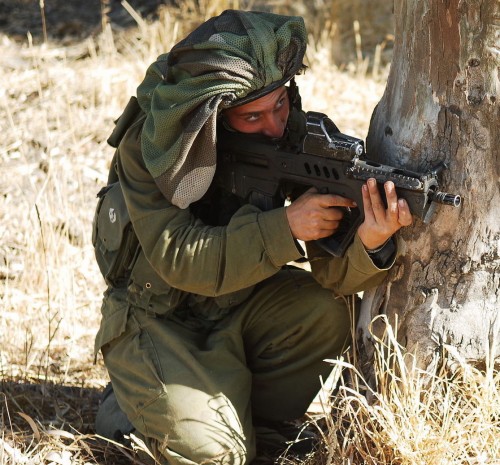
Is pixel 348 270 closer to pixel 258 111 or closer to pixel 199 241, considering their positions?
pixel 199 241

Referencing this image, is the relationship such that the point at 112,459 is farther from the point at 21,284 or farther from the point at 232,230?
the point at 21,284

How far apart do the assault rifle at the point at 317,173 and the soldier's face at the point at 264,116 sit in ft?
0.12

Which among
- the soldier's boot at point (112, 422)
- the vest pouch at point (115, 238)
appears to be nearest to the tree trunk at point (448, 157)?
the vest pouch at point (115, 238)

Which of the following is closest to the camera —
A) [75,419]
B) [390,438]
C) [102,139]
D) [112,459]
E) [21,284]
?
[390,438]

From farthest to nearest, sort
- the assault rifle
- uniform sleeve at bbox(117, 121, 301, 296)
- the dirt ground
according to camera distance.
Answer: the dirt ground → uniform sleeve at bbox(117, 121, 301, 296) → the assault rifle

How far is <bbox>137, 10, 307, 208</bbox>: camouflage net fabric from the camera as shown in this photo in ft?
9.23

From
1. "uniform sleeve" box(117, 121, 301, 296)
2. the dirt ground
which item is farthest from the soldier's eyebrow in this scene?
the dirt ground

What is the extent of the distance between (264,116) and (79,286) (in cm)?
218

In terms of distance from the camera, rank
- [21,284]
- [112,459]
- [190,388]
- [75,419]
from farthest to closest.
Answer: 1. [21,284]
2. [75,419]
3. [112,459]
4. [190,388]

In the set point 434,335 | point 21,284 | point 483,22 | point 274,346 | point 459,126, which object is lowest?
point 21,284

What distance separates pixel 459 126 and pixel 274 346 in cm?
118

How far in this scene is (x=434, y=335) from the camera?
289 centimetres

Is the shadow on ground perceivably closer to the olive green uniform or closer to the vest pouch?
the olive green uniform

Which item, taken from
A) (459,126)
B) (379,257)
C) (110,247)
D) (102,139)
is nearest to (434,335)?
(379,257)
